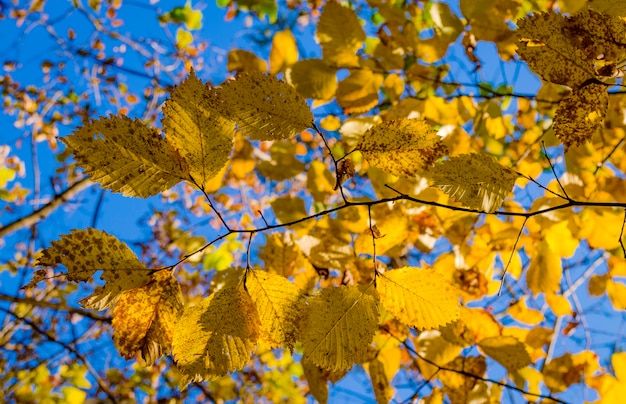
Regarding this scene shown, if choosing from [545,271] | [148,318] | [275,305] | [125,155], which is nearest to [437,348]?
[545,271]

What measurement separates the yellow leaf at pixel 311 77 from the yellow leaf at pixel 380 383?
0.65 metres

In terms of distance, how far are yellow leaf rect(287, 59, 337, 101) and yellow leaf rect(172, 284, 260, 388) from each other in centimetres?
61

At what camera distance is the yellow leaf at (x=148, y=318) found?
20.5 inches

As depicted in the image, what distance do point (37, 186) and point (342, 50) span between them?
92.3 inches

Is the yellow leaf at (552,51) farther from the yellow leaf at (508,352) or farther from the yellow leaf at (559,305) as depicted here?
the yellow leaf at (559,305)

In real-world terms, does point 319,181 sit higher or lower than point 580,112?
higher

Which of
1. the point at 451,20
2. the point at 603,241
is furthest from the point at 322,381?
the point at 451,20

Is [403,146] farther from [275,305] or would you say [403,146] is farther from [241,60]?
[241,60]

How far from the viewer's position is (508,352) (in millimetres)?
950

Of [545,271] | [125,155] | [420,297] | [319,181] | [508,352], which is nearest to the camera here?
[125,155]

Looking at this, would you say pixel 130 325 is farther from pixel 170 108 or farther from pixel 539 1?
pixel 539 1

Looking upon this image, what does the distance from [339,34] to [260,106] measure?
0.59 meters

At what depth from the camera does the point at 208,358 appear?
1.71 ft

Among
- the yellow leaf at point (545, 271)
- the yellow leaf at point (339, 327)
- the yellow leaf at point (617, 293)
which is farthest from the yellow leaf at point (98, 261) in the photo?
the yellow leaf at point (617, 293)
